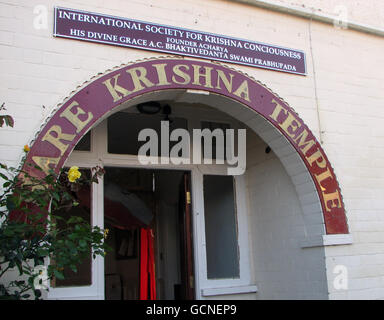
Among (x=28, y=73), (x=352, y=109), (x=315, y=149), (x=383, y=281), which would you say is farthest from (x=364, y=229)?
(x=28, y=73)

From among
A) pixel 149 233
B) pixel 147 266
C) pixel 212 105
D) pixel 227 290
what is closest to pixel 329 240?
pixel 227 290

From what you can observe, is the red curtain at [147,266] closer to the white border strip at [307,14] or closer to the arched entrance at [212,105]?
the arched entrance at [212,105]

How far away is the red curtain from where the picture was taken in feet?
25.6

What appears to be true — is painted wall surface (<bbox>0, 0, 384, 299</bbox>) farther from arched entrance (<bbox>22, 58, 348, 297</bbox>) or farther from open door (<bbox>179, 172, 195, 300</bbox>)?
open door (<bbox>179, 172, 195, 300</bbox>)

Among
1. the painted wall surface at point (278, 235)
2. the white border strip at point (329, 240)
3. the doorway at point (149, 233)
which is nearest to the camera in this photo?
the white border strip at point (329, 240)

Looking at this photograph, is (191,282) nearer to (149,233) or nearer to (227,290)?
(227,290)

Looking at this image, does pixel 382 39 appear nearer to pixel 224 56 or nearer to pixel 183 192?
pixel 224 56

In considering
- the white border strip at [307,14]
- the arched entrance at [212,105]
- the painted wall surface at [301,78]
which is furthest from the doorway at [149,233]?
the white border strip at [307,14]

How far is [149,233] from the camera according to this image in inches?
329

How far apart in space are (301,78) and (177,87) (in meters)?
1.81

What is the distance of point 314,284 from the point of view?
576 centimetres

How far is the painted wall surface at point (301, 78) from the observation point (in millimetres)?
4551

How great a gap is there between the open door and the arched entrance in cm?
25

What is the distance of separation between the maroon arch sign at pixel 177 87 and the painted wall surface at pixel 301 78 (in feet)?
0.44
